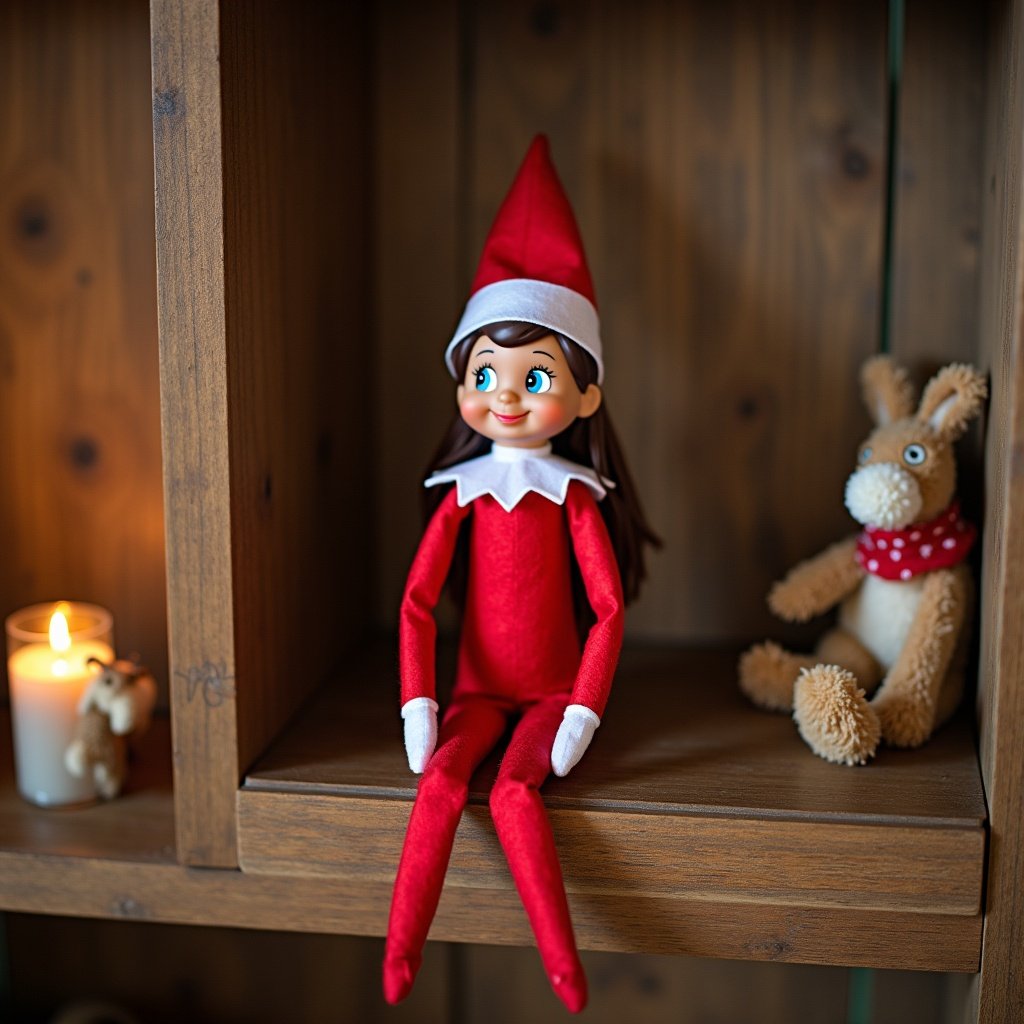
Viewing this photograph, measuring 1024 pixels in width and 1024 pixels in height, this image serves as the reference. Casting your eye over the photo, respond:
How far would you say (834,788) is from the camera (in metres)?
0.81

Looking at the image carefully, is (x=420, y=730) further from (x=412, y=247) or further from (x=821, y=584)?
(x=412, y=247)

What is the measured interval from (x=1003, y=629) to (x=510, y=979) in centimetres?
66

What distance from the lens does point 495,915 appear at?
82cm

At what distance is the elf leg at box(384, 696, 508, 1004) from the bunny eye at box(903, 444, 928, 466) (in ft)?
1.33

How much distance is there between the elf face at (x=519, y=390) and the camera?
0.85 m

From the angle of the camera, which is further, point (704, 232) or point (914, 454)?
point (704, 232)

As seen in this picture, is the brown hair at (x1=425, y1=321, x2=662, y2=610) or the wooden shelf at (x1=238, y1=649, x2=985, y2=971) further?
the brown hair at (x1=425, y1=321, x2=662, y2=610)

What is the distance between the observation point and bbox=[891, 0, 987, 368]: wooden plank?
99 centimetres

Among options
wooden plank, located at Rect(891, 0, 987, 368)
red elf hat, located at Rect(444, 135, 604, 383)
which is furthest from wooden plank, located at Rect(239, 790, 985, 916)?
wooden plank, located at Rect(891, 0, 987, 368)

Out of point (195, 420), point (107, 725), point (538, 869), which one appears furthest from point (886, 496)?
point (107, 725)

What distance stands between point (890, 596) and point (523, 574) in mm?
296

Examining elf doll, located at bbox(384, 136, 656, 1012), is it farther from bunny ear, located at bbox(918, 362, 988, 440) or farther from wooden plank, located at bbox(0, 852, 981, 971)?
bunny ear, located at bbox(918, 362, 988, 440)

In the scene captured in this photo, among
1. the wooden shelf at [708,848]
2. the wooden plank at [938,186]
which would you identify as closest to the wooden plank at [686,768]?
the wooden shelf at [708,848]

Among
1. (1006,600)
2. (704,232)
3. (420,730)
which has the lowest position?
(420,730)
